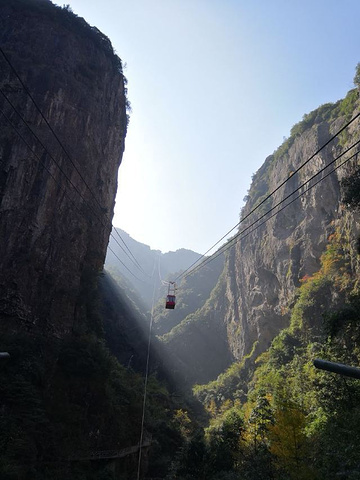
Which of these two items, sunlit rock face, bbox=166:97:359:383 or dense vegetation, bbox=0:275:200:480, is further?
Answer: sunlit rock face, bbox=166:97:359:383

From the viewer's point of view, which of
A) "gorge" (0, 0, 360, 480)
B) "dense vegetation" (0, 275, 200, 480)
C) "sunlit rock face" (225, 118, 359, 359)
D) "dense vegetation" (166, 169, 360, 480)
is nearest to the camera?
"dense vegetation" (166, 169, 360, 480)

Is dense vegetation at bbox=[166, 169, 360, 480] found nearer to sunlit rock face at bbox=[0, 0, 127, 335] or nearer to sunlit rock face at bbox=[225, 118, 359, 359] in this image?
sunlit rock face at bbox=[225, 118, 359, 359]

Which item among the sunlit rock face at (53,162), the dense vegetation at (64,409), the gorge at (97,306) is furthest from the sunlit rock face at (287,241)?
the dense vegetation at (64,409)

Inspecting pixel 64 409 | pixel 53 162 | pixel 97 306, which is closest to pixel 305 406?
pixel 64 409

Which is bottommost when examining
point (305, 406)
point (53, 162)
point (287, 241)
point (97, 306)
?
point (305, 406)

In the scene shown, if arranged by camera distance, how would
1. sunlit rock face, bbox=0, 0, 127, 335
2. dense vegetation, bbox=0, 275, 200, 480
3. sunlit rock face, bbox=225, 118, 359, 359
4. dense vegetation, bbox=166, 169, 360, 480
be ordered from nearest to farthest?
1. dense vegetation, bbox=166, 169, 360, 480
2. dense vegetation, bbox=0, 275, 200, 480
3. sunlit rock face, bbox=0, 0, 127, 335
4. sunlit rock face, bbox=225, 118, 359, 359

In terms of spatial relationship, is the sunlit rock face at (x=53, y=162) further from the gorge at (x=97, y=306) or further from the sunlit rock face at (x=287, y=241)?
the sunlit rock face at (x=287, y=241)

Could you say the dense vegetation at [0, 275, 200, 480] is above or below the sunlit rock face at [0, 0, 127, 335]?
below

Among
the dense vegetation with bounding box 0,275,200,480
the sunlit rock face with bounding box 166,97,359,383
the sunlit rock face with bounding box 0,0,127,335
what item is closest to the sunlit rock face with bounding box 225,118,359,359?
the sunlit rock face with bounding box 166,97,359,383

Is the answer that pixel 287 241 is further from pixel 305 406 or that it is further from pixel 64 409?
pixel 64 409
